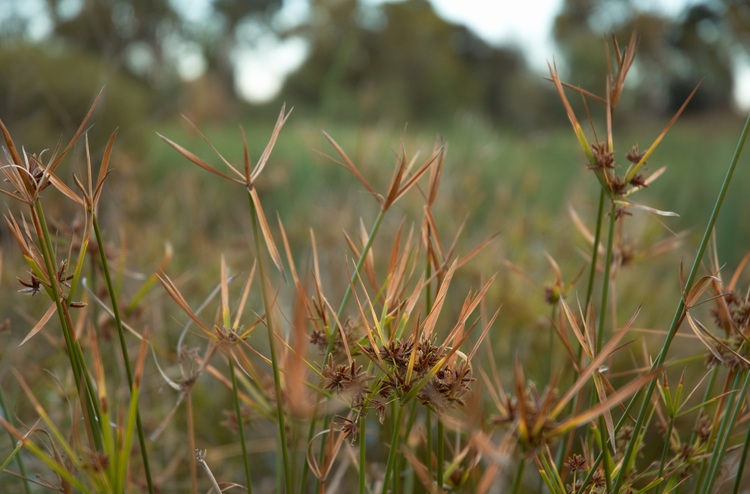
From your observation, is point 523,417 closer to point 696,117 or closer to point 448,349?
point 448,349

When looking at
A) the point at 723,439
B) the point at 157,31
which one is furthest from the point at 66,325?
the point at 157,31

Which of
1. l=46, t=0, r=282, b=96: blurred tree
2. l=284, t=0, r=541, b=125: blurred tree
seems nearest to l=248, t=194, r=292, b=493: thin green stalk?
l=46, t=0, r=282, b=96: blurred tree

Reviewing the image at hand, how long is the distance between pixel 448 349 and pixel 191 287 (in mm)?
1756

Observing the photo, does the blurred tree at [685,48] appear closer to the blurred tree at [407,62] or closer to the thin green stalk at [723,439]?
the blurred tree at [407,62]

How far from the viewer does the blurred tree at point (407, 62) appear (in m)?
13.2

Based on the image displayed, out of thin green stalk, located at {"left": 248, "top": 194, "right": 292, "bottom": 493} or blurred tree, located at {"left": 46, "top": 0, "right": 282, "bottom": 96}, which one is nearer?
thin green stalk, located at {"left": 248, "top": 194, "right": 292, "bottom": 493}

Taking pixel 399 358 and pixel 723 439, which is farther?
pixel 723 439

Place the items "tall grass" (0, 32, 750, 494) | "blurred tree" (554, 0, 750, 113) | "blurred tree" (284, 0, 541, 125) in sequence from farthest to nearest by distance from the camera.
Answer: "blurred tree" (554, 0, 750, 113), "blurred tree" (284, 0, 541, 125), "tall grass" (0, 32, 750, 494)

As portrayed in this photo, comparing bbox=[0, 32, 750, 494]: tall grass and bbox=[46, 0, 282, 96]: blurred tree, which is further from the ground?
bbox=[0, 32, 750, 494]: tall grass

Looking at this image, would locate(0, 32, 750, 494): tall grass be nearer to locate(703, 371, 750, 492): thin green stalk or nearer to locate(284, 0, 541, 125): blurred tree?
locate(703, 371, 750, 492): thin green stalk

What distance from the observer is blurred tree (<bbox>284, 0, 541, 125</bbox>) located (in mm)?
13242

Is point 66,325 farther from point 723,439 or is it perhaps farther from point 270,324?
point 723,439

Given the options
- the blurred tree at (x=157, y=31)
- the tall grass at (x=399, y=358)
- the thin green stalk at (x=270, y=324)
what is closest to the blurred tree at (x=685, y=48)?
the blurred tree at (x=157, y=31)

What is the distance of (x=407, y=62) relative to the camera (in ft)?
47.6
